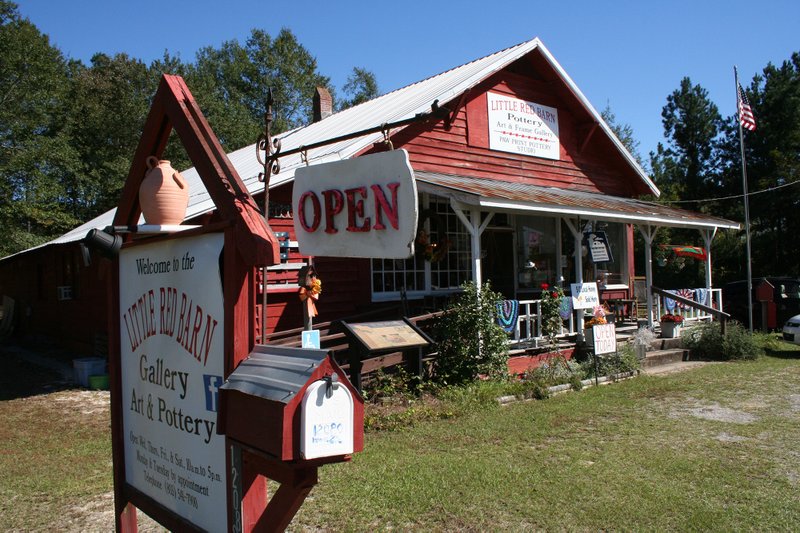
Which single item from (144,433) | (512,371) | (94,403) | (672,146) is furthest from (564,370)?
(672,146)

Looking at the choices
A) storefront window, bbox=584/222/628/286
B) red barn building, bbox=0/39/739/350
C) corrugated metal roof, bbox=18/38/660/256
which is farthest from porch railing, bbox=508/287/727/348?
corrugated metal roof, bbox=18/38/660/256

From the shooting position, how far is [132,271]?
13.0 ft

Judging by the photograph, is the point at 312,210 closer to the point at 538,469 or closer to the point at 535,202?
the point at 538,469

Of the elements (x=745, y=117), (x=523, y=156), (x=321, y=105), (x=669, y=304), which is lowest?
(x=669, y=304)

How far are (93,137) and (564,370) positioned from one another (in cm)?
2941

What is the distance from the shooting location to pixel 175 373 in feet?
11.3

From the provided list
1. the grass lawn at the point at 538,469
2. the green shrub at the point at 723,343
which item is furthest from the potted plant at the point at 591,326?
the green shrub at the point at 723,343

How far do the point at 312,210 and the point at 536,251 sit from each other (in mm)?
12195

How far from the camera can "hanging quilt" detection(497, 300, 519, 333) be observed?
10750mm

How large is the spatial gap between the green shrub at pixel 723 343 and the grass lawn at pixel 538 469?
3.88m

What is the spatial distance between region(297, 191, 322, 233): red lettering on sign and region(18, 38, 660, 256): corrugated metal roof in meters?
6.63

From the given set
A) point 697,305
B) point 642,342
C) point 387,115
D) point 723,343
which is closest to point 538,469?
point 642,342

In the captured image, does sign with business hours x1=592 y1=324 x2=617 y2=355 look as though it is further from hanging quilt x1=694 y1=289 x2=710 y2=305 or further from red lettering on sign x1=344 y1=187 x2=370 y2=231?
red lettering on sign x1=344 y1=187 x2=370 y2=231

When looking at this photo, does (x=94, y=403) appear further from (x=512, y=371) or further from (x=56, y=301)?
(x=56, y=301)
